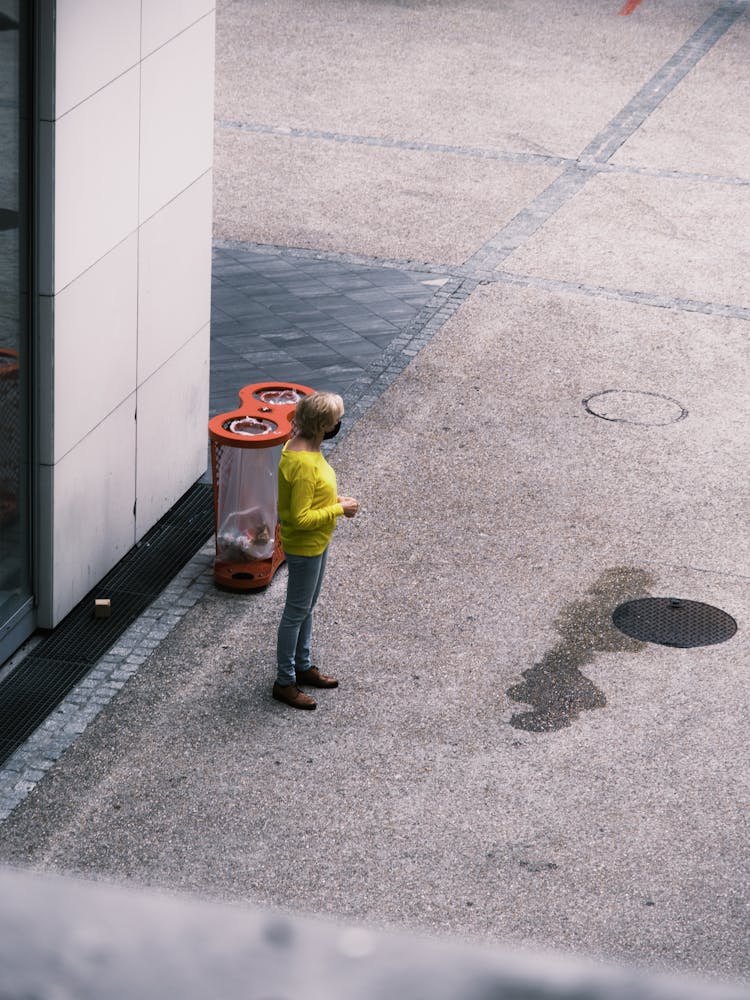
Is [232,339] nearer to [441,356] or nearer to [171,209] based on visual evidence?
[441,356]

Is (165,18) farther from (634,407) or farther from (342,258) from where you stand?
(342,258)

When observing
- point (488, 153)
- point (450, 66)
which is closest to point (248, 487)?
point (488, 153)

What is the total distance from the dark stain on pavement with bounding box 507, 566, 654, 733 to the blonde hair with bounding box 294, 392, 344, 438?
1.59 m

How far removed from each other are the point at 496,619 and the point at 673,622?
0.91m

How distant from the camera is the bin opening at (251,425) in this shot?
6.67m

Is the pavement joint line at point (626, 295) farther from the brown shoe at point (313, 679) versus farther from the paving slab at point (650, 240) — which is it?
the brown shoe at point (313, 679)

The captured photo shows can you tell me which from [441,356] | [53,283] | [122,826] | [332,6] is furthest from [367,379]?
[332,6]

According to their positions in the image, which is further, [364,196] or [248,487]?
[364,196]

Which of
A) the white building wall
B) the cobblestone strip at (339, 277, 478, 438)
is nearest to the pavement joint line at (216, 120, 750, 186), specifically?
the cobblestone strip at (339, 277, 478, 438)

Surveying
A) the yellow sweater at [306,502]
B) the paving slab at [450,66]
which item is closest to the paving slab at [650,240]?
the paving slab at [450,66]

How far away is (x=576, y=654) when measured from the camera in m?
6.44

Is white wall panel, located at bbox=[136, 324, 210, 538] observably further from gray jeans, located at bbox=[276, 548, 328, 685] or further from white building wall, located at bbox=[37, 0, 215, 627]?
gray jeans, located at bbox=[276, 548, 328, 685]

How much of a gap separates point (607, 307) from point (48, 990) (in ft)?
35.1

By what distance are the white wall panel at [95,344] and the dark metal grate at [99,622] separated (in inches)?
36.3
